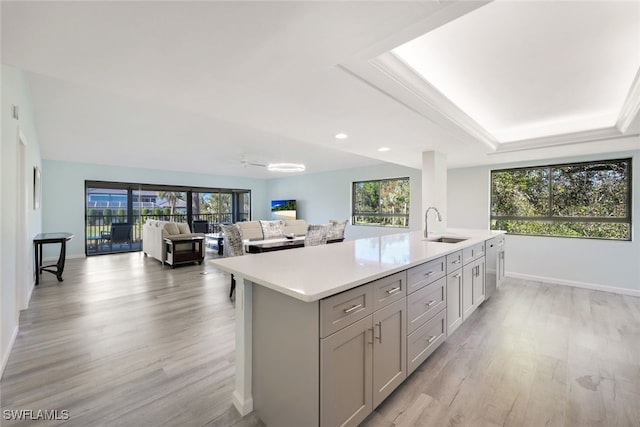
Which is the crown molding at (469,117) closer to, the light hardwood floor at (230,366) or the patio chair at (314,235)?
the light hardwood floor at (230,366)

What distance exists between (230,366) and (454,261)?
83.3 inches

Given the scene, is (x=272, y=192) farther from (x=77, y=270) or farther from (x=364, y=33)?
(x=364, y=33)

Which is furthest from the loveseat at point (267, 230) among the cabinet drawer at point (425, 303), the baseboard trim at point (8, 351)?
the baseboard trim at point (8, 351)

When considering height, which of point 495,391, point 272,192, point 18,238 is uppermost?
point 272,192

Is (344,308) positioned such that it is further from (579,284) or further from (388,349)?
(579,284)

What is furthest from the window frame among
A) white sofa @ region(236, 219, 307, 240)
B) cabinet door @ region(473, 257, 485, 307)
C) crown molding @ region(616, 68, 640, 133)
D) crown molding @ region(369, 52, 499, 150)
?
crown molding @ region(616, 68, 640, 133)

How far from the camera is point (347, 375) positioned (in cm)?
135

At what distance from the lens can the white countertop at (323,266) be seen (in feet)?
4.21

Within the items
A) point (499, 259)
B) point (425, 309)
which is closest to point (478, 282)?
point (499, 259)

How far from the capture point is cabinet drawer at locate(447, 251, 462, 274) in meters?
2.38

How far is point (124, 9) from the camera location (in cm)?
114

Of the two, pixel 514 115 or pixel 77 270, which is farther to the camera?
pixel 77 270

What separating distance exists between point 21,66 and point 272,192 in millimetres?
8462

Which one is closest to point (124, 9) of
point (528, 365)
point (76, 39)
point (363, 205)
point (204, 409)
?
point (76, 39)
